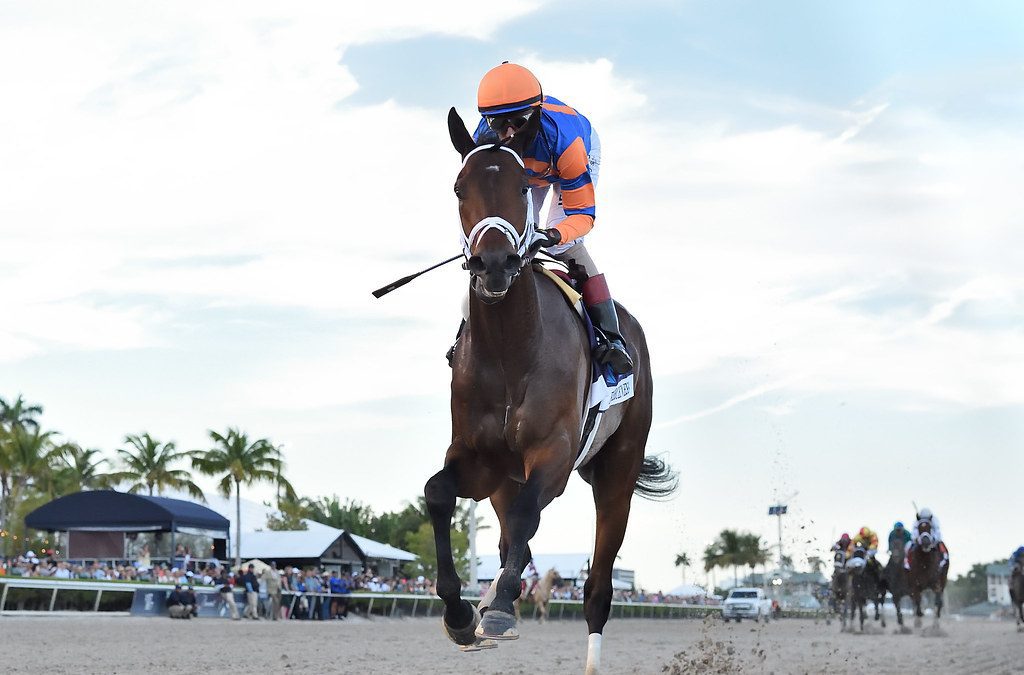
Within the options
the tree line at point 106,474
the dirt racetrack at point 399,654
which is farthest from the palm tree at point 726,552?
the dirt racetrack at point 399,654

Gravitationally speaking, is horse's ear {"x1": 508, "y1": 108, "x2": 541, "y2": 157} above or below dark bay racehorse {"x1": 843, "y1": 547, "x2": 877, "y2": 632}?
above

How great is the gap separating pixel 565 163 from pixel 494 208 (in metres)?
1.07

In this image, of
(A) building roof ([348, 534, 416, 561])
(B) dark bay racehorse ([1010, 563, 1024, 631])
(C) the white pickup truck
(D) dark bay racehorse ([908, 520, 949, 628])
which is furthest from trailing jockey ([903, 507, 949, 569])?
(A) building roof ([348, 534, 416, 561])

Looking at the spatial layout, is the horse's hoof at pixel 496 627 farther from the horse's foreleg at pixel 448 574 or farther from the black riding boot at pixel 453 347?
the black riding boot at pixel 453 347

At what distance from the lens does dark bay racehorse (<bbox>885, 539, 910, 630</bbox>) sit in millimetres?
25766

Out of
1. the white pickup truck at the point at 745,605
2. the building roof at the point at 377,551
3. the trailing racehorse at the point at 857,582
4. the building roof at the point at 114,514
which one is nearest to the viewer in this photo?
the trailing racehorse at the point at 857,582

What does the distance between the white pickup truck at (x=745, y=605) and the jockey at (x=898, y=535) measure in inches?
805

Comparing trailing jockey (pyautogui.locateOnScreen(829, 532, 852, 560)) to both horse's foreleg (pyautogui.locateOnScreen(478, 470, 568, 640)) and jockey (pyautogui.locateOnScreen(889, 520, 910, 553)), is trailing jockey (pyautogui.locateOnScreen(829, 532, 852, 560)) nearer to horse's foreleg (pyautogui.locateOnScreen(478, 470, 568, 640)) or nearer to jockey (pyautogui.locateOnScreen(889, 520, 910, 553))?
jockey (pyautogui.locateOnScreen(889, 520, 910, 553))

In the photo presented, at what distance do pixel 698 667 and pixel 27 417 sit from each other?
68.9m

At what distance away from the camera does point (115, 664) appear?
1215cm

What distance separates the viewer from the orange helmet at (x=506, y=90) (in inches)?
248

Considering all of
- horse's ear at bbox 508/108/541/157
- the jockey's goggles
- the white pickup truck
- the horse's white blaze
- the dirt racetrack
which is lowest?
the white pickup truck

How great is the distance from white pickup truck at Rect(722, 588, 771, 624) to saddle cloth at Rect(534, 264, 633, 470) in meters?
41.2

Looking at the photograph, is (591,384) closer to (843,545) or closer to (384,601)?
(843,545)
